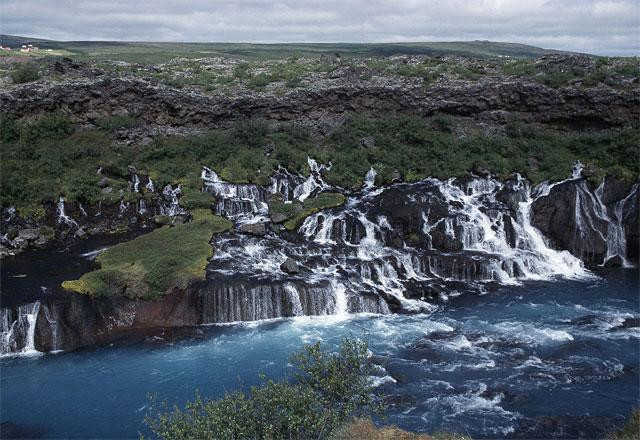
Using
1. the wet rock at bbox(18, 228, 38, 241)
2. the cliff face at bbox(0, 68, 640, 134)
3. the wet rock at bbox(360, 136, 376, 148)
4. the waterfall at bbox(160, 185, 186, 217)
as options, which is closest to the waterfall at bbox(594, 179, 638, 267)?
the cliff face at bbox(0, 68, 640, 134)

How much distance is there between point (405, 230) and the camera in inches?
1620

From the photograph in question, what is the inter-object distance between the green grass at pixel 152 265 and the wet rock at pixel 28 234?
702 cm

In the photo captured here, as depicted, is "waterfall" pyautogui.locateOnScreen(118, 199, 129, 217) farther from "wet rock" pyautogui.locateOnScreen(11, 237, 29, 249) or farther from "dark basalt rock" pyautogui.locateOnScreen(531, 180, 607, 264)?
"dark basalt rock" pyautogui.locateOnScreen(531, 180, 607, 264)

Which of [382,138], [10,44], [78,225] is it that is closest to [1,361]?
[78,225]

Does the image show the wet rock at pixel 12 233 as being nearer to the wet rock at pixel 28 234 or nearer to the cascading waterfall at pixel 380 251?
the wet rock at pixel 28 234

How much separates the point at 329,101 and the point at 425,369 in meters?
35.8

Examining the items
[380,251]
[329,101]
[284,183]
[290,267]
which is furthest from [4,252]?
[329,101]

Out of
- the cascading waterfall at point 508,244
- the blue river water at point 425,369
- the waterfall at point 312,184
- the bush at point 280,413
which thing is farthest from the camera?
the waterfall at point 312,184

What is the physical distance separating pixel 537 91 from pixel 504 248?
20.3m

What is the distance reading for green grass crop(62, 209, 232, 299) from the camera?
3228 centimetres

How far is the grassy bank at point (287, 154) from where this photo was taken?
45.5 metres

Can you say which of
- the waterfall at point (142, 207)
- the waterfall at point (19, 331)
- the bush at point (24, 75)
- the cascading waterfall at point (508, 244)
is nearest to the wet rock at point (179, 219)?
the waterfall at point (142, 207)

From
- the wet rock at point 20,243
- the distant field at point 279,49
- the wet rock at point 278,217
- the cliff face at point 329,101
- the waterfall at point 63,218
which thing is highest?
the distant field at point 279,49

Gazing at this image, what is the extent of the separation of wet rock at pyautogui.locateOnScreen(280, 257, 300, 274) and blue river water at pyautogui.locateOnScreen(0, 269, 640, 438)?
3.76 metres
